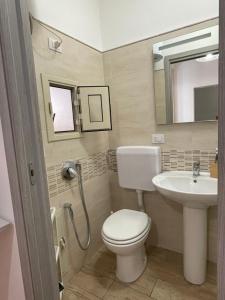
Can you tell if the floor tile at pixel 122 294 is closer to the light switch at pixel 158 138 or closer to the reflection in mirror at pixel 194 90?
the light switch at pixel 158 138

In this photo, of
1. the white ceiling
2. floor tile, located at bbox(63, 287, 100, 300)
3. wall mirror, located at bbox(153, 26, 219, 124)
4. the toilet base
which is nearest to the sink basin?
wall mirror, located at bbox(153, 26, 219, 124)

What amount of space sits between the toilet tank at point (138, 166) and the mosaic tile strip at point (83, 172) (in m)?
0.20

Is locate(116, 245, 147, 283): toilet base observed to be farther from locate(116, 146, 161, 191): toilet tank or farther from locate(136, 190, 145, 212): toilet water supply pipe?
locate(116, 146, 161, 191): toilet tank

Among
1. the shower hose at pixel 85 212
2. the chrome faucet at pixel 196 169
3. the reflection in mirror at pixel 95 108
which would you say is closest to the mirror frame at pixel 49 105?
the reflection in mirror at pixel 95 108

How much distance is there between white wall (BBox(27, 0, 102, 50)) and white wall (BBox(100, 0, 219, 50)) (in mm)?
88

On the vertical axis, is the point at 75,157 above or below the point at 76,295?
above

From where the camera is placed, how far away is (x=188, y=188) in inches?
59.6

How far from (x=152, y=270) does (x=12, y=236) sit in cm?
126

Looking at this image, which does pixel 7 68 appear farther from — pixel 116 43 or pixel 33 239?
pixel 116 43

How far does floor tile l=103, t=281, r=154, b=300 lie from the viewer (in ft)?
4.60

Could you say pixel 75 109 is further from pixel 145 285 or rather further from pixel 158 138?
pixel 145 285

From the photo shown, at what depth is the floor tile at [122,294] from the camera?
1403 mm

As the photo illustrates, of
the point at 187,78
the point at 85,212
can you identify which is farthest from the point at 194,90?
the point at 85,212

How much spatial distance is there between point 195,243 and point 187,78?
4.17ft
